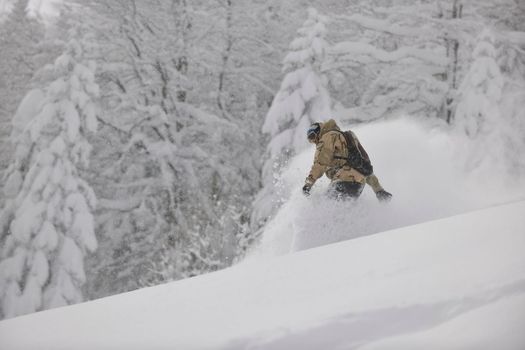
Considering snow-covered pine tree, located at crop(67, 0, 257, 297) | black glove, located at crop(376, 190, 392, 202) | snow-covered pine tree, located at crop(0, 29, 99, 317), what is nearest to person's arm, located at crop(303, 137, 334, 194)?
black glove, located at crop(376, 190, 392, 202)

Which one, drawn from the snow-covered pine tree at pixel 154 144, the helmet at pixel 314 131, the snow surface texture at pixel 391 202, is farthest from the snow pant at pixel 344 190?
the snow-covered pine tree at pixel 154 144

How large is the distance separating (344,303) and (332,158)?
4.11 m

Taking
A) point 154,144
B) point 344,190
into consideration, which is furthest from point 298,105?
point 344,190

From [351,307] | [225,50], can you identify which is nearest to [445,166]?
[351,307]

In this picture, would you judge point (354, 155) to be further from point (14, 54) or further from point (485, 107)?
point (14, 54)

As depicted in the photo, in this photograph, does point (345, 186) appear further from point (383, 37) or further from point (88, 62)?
point (383, 37)

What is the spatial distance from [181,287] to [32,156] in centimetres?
1162

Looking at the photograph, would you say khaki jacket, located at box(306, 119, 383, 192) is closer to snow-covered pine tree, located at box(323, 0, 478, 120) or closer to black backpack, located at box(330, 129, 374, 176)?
black backpack, located at box(330, 129, 374, 176)

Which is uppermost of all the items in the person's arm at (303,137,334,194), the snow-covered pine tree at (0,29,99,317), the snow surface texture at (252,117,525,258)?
the person's arm at (303,137,334,194)

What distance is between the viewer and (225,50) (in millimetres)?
20328

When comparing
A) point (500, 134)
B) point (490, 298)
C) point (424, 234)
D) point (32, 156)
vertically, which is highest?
point (490, 298)

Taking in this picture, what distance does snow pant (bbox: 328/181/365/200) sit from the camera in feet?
24.8

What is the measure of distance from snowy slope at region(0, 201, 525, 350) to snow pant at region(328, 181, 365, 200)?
2371mm

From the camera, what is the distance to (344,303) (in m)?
3.43
